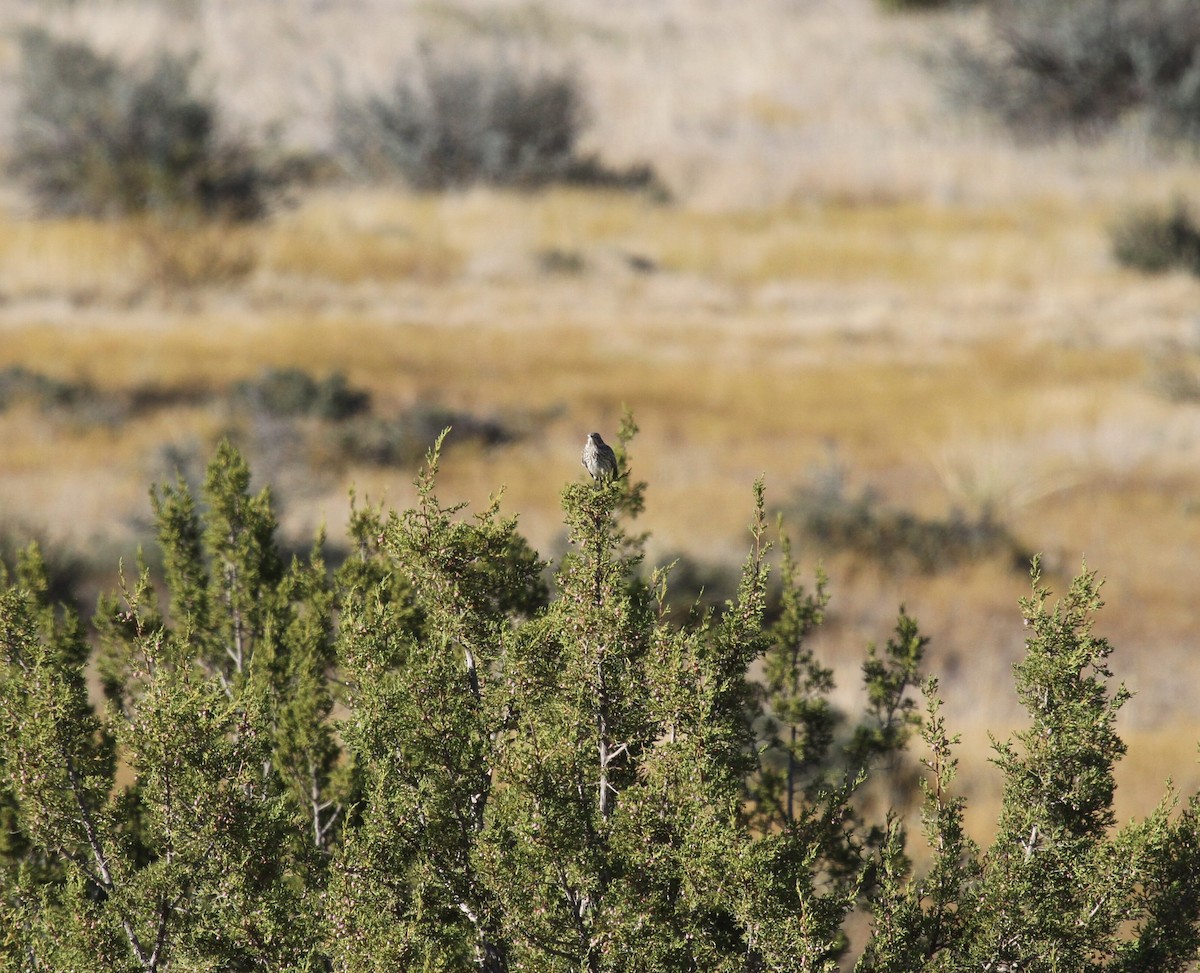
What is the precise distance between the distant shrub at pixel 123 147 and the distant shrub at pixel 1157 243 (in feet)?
48.7

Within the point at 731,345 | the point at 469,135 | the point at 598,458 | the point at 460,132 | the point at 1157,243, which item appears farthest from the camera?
the point at 460,132

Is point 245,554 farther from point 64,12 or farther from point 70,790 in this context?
point 64,12

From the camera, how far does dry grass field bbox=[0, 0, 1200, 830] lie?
13.2 metres

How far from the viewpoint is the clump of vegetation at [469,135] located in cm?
2820

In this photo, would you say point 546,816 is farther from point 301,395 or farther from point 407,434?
point 301,395

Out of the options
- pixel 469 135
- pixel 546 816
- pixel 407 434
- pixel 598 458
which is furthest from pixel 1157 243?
pixel 546 816

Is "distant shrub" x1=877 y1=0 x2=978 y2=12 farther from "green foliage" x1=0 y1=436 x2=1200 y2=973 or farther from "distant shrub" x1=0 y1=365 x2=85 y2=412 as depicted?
"green foliage" x1=0 y1=436 x2=1200 y2=973

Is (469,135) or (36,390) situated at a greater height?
(469,135)

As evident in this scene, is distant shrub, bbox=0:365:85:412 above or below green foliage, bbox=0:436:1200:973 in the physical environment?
below

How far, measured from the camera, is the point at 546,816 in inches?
→ 132

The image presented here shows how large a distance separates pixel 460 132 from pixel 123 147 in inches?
269

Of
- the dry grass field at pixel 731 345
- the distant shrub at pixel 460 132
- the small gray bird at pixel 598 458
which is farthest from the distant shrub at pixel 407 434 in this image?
the distant shrub at pixel 460 132

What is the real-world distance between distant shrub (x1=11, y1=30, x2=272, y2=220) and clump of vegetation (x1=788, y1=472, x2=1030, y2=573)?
44.3ft

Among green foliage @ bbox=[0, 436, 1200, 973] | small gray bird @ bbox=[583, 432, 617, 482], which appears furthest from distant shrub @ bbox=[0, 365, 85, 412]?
small gray bird @ bbox=[583, 432, 617, 482]
